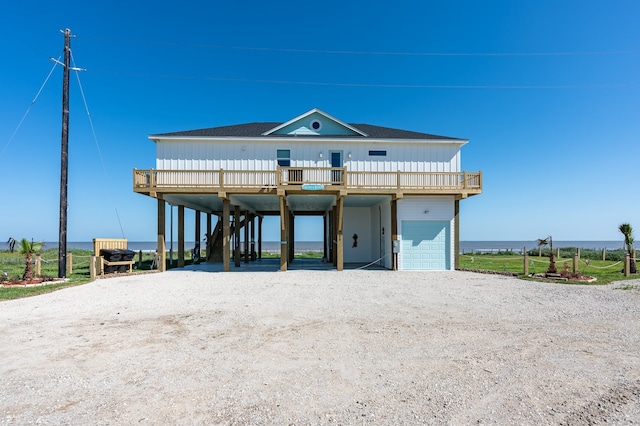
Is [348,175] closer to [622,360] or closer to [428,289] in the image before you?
[428,289]

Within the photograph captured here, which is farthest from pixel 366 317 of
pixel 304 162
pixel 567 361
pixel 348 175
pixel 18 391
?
pixel 304 162

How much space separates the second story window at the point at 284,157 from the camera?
19.7 meters

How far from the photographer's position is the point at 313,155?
19.9 meters

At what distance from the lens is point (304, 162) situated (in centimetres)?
1975

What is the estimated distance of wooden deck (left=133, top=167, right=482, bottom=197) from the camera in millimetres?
17203

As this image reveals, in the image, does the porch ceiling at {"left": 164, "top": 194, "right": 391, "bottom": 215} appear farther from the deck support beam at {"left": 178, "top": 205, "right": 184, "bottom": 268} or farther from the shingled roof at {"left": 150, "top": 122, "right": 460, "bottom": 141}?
the shingled roof at {"left": 150, "top": 122, "right": 460, "bottom": 141}

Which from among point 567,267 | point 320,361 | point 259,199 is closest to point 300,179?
point 259,199

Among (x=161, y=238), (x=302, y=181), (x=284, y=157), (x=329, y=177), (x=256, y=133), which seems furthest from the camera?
(x=256, y=133)

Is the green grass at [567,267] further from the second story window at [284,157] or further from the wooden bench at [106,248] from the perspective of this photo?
the wooden bench at [106,248]

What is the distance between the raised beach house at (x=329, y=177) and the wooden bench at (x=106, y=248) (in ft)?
5.97

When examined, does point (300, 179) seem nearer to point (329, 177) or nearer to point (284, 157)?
point (329, 177)

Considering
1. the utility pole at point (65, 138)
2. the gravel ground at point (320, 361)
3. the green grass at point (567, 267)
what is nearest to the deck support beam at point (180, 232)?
the utility pole at point (65, 138)

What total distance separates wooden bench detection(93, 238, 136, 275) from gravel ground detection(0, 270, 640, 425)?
602cm

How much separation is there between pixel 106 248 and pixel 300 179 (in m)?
10.4
